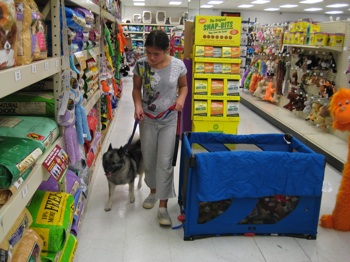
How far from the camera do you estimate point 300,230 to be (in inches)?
107

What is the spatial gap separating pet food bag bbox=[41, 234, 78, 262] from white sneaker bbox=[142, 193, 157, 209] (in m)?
0.98

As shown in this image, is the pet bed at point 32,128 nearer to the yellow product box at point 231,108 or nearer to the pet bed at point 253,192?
the pet bed at point 253,192

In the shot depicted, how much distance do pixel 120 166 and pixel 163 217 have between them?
0.58 m

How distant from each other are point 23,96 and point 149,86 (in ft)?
3.03

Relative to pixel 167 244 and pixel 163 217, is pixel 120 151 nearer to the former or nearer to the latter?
pixel 163 217

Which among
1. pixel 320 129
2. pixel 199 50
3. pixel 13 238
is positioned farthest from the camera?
pixel 320 129

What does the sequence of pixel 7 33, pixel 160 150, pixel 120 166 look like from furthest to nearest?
pixel 120 166, pixel 160 150, pixel 7 33

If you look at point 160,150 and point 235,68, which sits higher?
point 235,68

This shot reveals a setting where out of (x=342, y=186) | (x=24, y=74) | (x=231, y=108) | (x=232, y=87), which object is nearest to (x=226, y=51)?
(x=232, y=87)

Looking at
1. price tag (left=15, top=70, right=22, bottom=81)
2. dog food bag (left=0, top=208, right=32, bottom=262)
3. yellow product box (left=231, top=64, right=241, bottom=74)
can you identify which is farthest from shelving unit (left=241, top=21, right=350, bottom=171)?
price tag (left=15, top=70, right=22, bottom=81)

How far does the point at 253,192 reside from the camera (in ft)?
8.30

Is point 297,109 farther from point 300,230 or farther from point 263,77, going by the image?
point 300,230

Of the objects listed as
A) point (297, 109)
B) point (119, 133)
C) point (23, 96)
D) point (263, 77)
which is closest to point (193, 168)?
point (23, 96)

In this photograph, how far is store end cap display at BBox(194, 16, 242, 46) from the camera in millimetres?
4703
